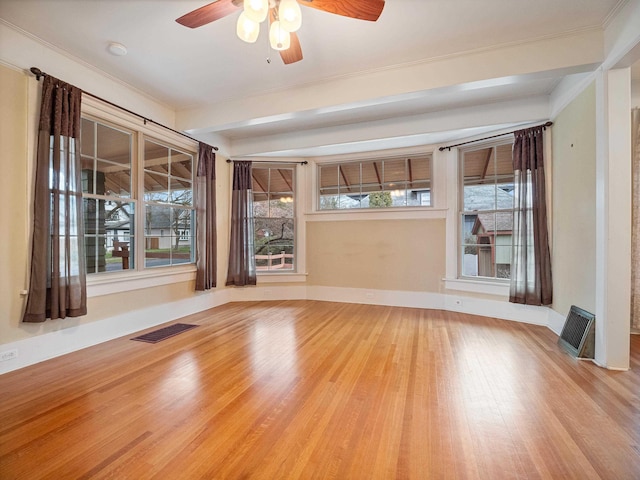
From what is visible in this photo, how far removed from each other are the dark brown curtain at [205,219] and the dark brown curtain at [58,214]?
1597 millimetres

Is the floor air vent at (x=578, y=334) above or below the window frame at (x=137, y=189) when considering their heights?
below

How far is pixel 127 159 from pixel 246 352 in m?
2.75

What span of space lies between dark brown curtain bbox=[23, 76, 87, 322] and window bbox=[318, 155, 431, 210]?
11.6 ft

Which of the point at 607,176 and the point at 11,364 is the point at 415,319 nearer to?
the point at 607,176

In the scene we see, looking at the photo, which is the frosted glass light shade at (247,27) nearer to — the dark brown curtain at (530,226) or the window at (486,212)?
the dark brown curtain at (530,226)

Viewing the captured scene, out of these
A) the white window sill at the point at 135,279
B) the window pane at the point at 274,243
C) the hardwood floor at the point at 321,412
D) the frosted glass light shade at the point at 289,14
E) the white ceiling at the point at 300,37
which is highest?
the white ceiling at the point at 300,37

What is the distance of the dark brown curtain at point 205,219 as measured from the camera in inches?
172

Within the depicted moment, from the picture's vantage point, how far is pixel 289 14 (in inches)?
68.1

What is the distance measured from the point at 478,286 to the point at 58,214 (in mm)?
5031

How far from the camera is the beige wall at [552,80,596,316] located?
2.80 meters

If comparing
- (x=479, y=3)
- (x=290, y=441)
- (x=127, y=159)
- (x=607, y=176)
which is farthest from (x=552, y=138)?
(x=127, y=159)

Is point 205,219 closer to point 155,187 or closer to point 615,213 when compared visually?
point 155,187

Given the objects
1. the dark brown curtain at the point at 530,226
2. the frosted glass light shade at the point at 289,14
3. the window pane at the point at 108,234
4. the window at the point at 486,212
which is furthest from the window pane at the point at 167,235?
the dark brown curtain at the point at 530,226

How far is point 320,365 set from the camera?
2.59m
